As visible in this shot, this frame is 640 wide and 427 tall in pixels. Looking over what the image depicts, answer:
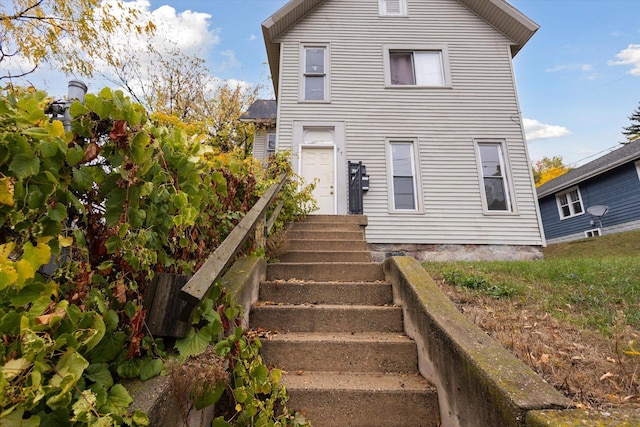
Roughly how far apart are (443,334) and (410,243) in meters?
5.19

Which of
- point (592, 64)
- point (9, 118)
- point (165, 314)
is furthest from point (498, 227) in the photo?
point (592, 64)

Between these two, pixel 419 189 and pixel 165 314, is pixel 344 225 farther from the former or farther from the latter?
pixel 165 314

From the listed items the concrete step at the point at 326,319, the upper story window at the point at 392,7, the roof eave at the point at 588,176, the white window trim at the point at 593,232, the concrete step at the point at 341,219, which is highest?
the upper story window at the point at 392,7

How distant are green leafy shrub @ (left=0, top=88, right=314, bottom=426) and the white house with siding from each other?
19.2 ft

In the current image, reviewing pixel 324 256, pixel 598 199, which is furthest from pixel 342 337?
pixel 598 199

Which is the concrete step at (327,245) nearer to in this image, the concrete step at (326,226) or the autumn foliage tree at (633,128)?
the concrete step at (326,226)

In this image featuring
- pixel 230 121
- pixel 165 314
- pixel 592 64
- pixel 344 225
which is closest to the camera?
pixel 165 314

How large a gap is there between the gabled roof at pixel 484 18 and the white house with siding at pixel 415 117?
0.03 metres

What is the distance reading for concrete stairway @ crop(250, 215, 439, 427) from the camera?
1.92 m

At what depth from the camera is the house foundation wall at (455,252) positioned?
22.3ft

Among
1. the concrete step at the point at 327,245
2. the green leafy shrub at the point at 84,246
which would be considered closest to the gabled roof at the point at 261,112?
the concrete step at the point at 327,245

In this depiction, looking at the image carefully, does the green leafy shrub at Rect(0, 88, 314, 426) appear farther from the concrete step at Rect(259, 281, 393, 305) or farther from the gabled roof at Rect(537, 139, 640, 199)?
the gabled roof at Rect(537, 139, 640, 199)

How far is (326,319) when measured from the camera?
263 cm

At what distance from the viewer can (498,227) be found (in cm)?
696
